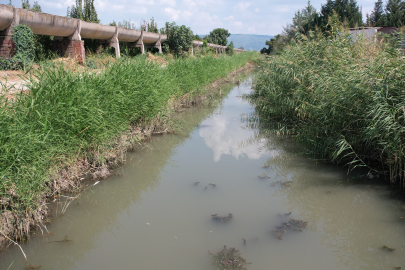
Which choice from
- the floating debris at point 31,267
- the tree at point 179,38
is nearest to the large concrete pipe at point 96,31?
the tree at point 179,38

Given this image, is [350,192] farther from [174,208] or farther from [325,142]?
[174,208]

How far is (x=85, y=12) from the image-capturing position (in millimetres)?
19234

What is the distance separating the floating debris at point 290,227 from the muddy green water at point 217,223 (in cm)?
7

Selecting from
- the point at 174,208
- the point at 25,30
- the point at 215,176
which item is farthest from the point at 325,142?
the point at 25,30

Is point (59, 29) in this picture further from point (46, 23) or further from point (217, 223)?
point (217, 223)

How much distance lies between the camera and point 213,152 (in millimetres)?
6676

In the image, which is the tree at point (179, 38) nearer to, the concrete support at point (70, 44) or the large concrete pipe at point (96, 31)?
the large concrete pipe at point (96, 31)

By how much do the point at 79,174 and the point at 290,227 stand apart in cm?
331

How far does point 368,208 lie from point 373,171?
117 cm

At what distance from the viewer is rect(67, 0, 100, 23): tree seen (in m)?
18.8

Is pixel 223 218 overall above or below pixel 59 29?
below

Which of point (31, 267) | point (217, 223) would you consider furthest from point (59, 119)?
point (217, 223)

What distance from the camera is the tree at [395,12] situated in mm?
18933

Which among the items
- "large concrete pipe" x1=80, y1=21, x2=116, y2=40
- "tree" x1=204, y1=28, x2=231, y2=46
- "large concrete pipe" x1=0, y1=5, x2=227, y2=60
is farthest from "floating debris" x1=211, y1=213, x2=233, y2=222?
"tree" x1=204, y1=28, x2=231, y2=46
